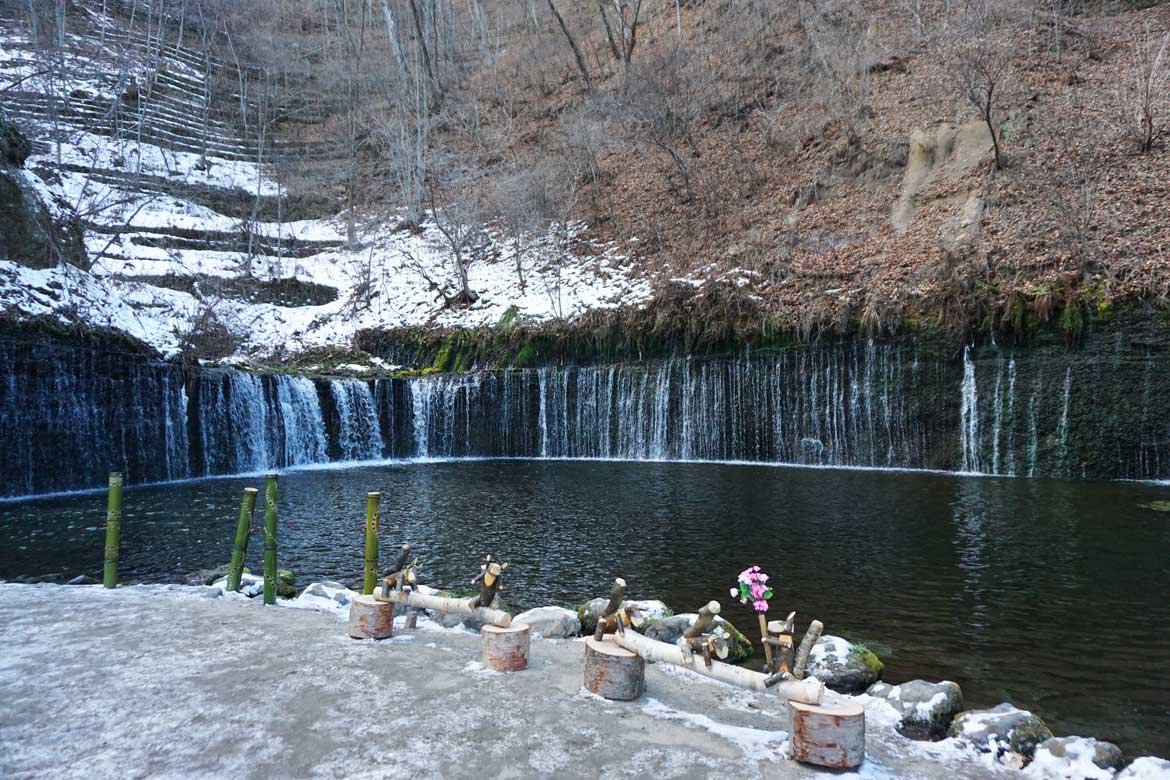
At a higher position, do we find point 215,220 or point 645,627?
point 215,220

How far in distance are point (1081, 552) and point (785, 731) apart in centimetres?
672

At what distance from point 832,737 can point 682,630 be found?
2.57 meters

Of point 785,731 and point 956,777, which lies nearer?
point 956,777

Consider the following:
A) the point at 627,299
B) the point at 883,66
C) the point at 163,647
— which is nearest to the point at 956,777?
the point at 163,647

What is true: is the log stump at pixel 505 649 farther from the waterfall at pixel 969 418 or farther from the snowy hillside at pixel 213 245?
the snowy hillside at pixel 213 245

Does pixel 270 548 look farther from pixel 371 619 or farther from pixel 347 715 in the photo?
pixel 347 715

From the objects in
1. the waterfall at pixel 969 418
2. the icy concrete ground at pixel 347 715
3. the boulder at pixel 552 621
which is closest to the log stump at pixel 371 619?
the icy concrete ground at pixel 347 715

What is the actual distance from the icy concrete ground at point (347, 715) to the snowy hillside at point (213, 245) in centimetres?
1803

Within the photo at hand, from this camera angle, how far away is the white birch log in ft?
18.1

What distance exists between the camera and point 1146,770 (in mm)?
3426

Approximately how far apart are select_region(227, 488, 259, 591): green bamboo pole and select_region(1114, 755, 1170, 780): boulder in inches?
272

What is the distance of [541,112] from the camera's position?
38.8 m

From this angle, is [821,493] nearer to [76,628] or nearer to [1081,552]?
[1081,552]

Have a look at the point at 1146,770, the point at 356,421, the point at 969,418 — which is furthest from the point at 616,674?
the point at 356,421
